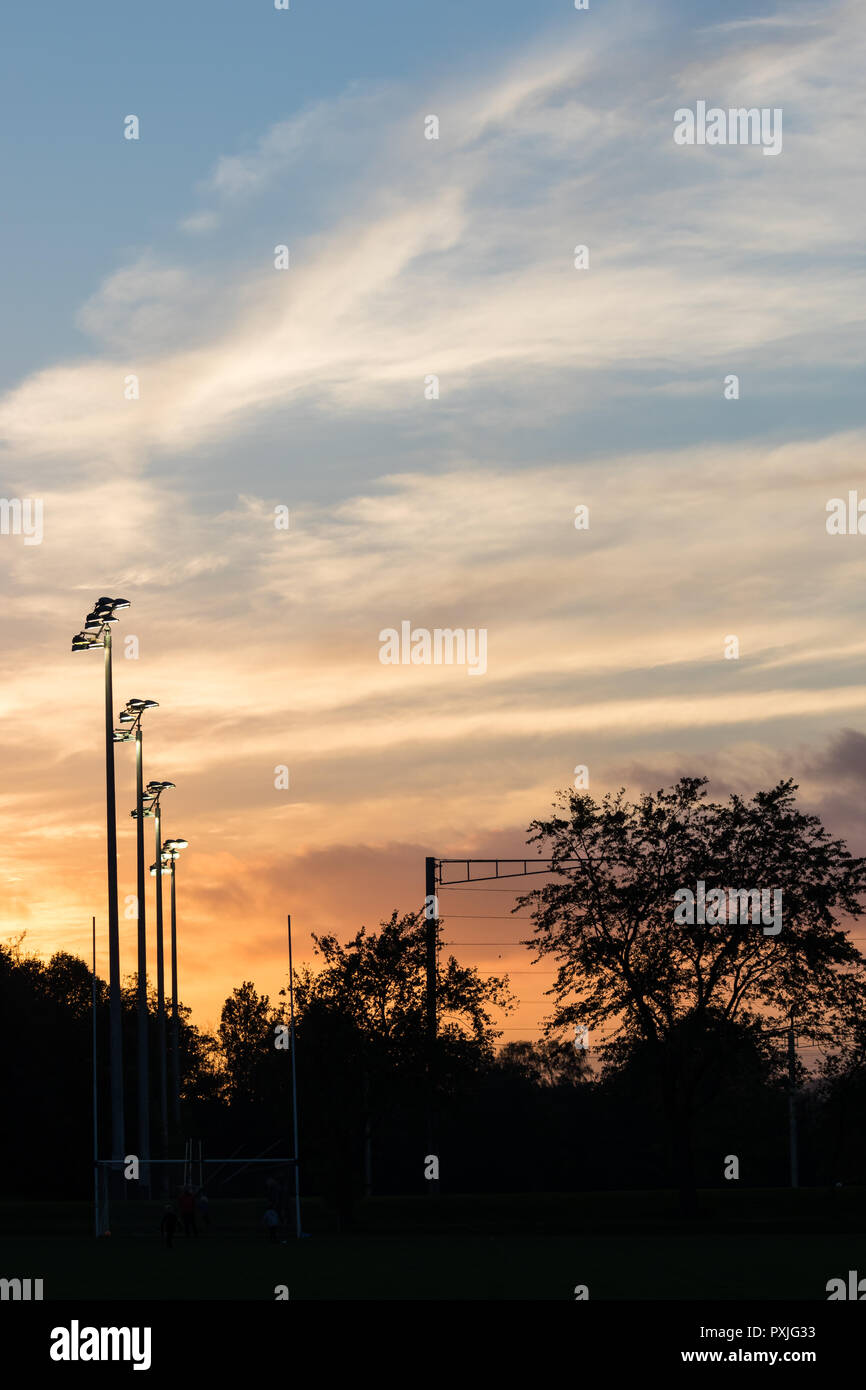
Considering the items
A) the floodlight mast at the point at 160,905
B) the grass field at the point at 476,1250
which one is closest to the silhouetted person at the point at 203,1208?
the grass field at the point at 476,1250

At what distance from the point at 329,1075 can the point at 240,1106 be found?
64.3 metres

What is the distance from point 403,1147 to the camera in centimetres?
11312

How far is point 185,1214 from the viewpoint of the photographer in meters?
50.6

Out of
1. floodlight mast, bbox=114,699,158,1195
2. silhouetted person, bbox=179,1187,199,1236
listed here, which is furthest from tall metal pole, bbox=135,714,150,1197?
silhouetted person, bbox=179,1187,199,1236

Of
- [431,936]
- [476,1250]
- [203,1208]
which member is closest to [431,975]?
[431,936]

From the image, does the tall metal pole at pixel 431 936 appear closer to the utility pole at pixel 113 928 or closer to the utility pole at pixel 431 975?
the utility pole at pixel 431 975

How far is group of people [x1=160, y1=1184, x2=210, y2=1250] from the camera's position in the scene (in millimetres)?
45406

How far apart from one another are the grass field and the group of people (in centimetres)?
54

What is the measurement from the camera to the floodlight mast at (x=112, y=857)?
58969 millimetres

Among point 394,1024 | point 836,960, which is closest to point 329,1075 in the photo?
point 394,1024

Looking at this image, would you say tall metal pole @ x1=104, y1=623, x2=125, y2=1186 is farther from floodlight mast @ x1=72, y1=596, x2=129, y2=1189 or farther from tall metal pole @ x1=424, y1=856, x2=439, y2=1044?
tall metal pole @ x1=424, y1=856, x2=439, y2=1044

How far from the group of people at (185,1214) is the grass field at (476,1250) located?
538 mm

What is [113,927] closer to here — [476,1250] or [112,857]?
[112,857]
